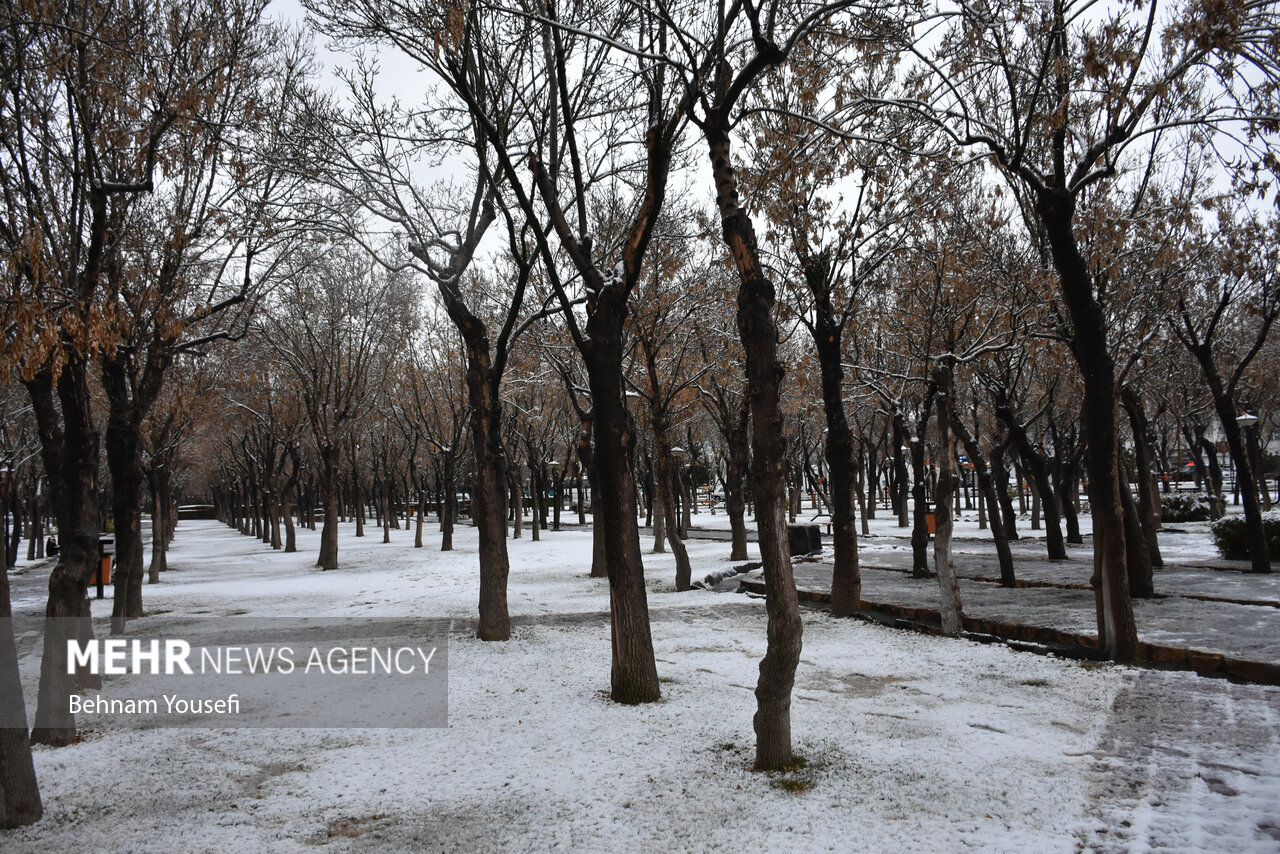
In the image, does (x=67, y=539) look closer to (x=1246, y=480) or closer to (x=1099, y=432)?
(x=1099, y=432)

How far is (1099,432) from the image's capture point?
24.1ft

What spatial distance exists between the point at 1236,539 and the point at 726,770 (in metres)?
15.3

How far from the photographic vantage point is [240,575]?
65.3ft

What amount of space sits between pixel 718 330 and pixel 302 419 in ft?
54.8

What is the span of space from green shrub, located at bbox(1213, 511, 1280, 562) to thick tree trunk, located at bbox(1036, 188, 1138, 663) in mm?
10181

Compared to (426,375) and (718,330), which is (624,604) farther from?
(426,375)

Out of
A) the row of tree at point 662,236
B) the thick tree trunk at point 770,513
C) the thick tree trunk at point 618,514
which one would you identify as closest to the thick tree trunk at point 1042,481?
the row of tree at point 662,236

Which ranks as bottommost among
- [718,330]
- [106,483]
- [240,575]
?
[240,575]

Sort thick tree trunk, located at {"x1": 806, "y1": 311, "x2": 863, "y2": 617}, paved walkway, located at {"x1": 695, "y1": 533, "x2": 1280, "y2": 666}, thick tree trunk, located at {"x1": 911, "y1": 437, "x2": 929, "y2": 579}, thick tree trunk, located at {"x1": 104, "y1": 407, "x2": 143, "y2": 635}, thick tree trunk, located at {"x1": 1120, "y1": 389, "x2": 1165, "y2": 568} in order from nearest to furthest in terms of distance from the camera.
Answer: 1. paved walkway, located at {"x1": 695, "y1": 533, "x2": 1280, "y2": 666}
2. thick tree trunk, located at {"x1": 104, "y1": 407, "x2": 143, "y2": 635}
3. thick tree trunk, located at {"x1": 806, "y1": 311, "x2": 863, "y2": 617}
4. thick tree trunk, located at {"x1": 1120, "y1": 389, "x2": 1165, "y2": 568}
5. thick tree trunk, located at {"x1": 911, "y1": 437, "x2": 929, "y2": 579}

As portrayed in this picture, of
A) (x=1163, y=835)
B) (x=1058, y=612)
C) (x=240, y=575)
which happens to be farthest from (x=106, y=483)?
(x=1163, y=835)

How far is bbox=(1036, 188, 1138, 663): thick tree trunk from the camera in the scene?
714 centimetres

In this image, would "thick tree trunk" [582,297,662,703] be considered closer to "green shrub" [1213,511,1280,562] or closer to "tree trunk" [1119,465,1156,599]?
"tree trunk" [1119,465,1156,599]

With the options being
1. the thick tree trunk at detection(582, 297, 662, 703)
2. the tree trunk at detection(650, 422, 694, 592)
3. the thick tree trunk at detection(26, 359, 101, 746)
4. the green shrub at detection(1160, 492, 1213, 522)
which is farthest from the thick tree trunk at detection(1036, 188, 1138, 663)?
the green shrub at detection(1160, 492, 1213, 522)

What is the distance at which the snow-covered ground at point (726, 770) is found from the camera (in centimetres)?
417
